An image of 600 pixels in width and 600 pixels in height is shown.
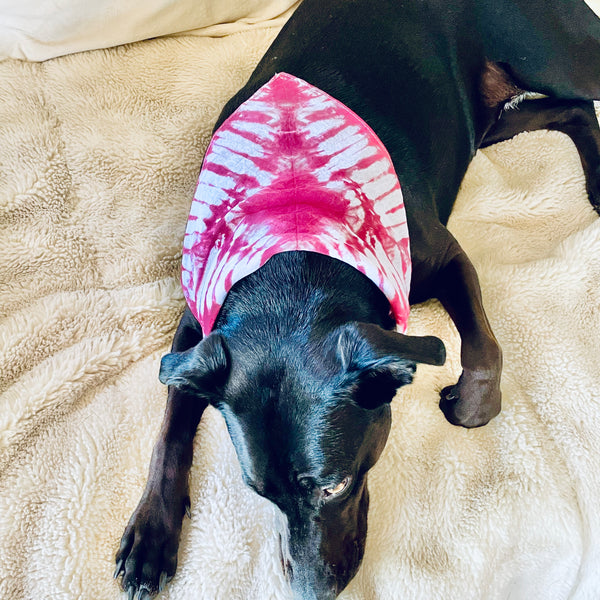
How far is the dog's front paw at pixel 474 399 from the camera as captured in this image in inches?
67.0

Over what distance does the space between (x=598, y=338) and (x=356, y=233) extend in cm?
94

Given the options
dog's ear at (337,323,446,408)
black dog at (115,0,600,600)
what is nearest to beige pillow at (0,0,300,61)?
black dog at (115,0,600,600)

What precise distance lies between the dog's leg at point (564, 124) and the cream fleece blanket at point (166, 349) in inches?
2.1

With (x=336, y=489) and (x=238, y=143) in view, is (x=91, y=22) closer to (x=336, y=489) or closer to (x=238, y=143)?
(x=238, y=143)

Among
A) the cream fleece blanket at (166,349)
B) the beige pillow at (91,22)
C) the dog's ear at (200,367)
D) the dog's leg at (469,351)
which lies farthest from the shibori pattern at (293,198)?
→ the beige pillow at (91,22)

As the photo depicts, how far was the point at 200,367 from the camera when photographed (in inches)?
52.4

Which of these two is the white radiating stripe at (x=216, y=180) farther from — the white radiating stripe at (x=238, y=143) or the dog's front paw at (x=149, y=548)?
the dog's front paw at (x=149, y=548)

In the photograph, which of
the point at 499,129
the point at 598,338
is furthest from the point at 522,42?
the point at 598,338

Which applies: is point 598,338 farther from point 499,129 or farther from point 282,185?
point 282,185

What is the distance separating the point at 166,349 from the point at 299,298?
718 millimetres

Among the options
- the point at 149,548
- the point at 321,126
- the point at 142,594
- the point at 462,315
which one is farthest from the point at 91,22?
the point at 142,594

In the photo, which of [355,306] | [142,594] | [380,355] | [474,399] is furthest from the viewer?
[474,399]

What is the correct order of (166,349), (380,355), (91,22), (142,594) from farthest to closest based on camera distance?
(91,22)
(166,349)
(142,594)
(380,355)

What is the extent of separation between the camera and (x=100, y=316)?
1962mm
